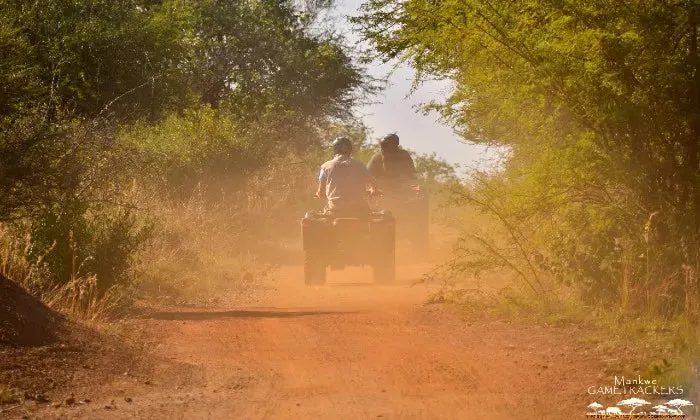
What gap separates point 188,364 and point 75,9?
42.7 feet

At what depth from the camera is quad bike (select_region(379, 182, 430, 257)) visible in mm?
23562

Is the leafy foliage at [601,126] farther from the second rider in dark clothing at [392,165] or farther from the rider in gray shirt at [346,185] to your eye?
the second rider in dark clothing at [392,165]

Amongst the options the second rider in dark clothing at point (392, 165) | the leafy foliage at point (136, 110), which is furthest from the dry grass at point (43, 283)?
the second rider in dark clothing at point (392, 165)

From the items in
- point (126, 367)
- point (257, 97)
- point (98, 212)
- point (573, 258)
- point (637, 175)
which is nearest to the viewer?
point (126, 367)

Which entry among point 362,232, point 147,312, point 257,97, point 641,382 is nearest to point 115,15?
point 362,232

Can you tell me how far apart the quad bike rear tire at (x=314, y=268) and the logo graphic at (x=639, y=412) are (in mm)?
10147

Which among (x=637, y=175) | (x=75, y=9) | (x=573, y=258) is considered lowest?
(x=573, y=258)

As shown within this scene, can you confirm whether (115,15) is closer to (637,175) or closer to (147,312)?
(147,312)

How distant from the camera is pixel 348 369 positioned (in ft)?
31.7

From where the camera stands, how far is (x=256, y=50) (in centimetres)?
3491

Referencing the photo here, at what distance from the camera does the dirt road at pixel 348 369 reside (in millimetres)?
8086

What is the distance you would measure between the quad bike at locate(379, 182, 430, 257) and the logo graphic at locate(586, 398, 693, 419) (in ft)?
50.4

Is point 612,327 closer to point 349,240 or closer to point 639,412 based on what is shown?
point 639,412

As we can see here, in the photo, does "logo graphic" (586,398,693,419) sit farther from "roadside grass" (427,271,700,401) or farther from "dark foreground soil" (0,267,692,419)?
"roadside grass" (427,271,700,401)
